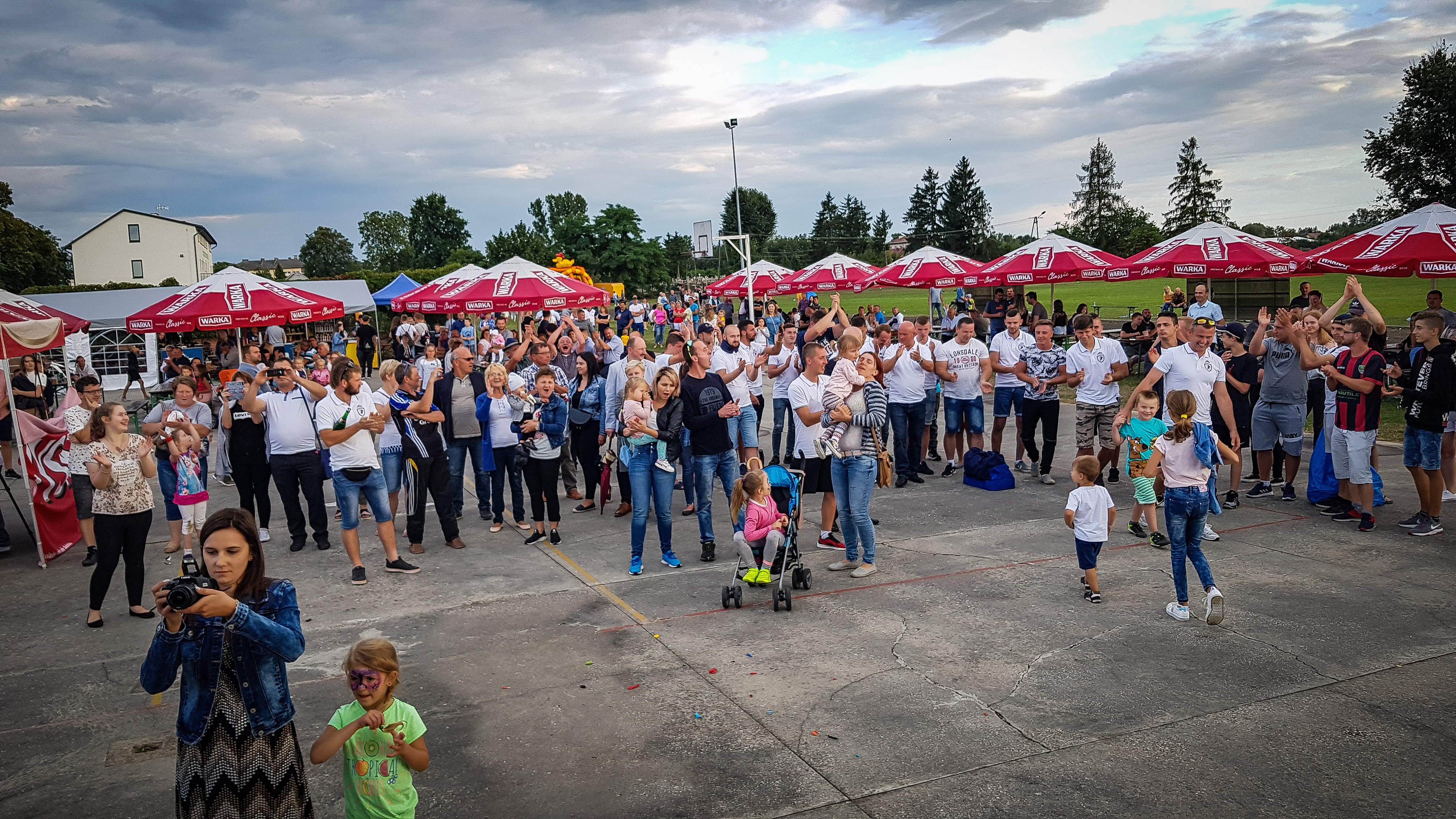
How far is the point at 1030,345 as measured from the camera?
1086cm

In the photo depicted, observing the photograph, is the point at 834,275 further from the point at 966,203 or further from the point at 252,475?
the point at 966,203

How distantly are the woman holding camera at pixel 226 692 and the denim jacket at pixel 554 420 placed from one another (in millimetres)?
5348

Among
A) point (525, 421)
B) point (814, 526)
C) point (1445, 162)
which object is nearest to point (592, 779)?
point (525, 421)

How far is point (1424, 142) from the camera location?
3381 cm

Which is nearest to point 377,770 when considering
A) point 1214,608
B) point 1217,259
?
point 1214,608

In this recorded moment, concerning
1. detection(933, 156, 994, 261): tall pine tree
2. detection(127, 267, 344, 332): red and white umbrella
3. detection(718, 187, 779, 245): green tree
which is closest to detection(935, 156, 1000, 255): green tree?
detection(933, 156, 994, 261): tall pine tree

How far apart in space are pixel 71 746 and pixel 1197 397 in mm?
8917

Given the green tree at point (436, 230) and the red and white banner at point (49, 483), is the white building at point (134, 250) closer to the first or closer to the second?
the green tree at point (436, 230)

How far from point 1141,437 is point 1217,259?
402 inches

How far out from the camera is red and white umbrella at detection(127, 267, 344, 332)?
13203mm

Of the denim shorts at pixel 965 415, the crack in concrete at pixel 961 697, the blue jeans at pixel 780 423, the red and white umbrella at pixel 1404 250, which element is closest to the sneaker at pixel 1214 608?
the crack in concrete at pixel 961 697

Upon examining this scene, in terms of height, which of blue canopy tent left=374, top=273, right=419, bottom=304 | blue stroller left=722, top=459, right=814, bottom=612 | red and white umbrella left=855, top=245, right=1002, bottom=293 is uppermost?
blue canopy tent left=374, top=273, right=419, bottom=304

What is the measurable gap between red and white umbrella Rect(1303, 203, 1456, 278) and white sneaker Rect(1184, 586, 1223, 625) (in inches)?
323

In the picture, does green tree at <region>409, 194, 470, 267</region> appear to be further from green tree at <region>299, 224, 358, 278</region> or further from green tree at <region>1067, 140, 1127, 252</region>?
green tree at <region>1067, 140, 1127, 252</region>
